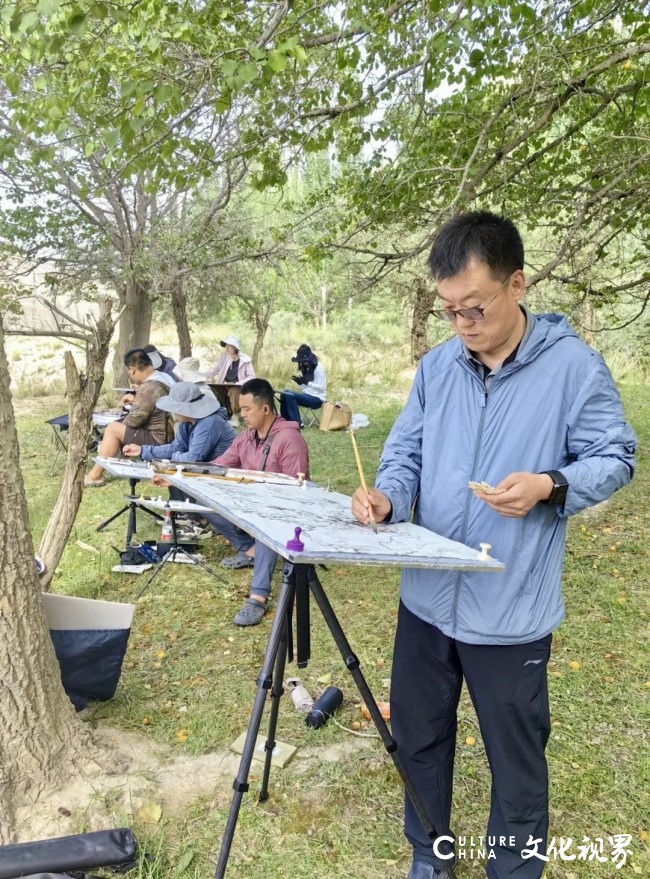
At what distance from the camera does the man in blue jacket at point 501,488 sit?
172cm

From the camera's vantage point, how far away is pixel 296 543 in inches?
59.6

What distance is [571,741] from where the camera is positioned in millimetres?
3057

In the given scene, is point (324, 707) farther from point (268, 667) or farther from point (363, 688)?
point (268, 667)

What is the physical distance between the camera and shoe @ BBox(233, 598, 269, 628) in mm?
4258

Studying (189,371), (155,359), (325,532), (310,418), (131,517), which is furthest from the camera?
(310,418)

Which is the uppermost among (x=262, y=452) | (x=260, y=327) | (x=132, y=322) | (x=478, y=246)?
(x=260, y=327)

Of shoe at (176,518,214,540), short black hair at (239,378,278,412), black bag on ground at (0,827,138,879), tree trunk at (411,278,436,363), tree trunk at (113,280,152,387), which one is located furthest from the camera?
tree trunk at (113,280,152,387)

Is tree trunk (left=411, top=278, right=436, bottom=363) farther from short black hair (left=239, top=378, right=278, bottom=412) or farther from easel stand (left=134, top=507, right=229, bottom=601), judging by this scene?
easel stand (left=134, top=507, right=229, bottom=601)

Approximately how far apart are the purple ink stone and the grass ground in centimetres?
154

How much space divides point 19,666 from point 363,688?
1.35 meters

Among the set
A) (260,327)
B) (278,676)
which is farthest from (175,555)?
(260,327)

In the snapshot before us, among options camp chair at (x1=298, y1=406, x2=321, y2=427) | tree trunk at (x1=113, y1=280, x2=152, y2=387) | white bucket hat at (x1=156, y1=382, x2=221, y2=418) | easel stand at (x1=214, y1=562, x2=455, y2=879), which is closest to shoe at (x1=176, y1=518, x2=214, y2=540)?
white bucket hat at (x1=156, y1=382, x2=221, y2=418)

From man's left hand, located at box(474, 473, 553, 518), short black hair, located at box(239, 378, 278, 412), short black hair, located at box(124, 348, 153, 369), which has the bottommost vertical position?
man's left hand, located at box(474, 473, 553, 518)

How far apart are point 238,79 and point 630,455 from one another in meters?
2.58
